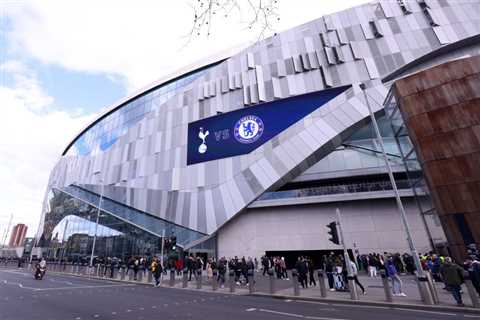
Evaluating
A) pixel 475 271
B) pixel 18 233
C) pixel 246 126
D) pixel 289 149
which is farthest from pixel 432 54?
pixel 18 233

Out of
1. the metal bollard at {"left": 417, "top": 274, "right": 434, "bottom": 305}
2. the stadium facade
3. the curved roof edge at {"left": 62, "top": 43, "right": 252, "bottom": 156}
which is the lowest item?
the metal bollard at {"left": 417, "top": 274, "right": 434, "bottom": 305}

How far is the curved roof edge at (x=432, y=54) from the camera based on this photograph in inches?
1137

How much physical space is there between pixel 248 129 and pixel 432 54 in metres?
22.6

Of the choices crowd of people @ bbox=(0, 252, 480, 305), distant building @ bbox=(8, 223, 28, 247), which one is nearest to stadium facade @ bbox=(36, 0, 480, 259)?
crowd of people @ bbox=(0, 252, 480, 305)

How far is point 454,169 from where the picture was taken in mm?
15203

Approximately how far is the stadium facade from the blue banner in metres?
0.14

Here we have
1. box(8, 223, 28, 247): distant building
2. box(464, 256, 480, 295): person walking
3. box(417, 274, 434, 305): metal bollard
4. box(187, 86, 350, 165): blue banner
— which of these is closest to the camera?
box(417, 274, 434, 305): metal bollard

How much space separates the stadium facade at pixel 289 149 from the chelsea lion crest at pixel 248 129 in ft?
0.45

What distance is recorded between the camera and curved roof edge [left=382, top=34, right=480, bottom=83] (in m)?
28.9

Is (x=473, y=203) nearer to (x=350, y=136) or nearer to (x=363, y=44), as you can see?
(x=350, y=136)

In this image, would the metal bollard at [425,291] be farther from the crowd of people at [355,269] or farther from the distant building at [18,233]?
the distant building at [18,233]

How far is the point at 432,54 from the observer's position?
96.5ft

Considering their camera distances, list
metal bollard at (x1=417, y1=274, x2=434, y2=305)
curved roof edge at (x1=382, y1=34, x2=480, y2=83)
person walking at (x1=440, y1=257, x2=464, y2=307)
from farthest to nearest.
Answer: curved roof edge at (x1=382, y1=34, x2=480, y2=83) < metal bollard at (x1=417, y1=274, x2=434, y2=305) < person walking at (x1=440, y1=257, x2=464, y2=307)

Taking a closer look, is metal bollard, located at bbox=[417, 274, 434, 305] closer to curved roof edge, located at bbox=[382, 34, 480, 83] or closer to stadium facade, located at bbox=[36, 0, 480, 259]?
stadium facade, located at bbox=[36, 0, 480, 259]
